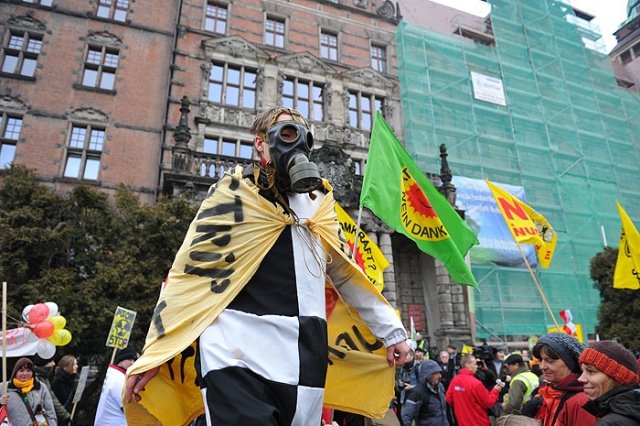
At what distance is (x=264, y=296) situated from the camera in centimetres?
200

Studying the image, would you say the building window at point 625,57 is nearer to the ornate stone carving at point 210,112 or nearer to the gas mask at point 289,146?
the ornate stone carving at point 210,112

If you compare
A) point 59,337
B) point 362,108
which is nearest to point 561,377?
point 59,337

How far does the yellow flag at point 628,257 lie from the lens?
27.6ft

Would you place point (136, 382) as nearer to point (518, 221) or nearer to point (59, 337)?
point (59, 337)

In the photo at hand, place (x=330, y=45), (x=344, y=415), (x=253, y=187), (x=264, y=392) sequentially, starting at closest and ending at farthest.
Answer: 1. (x=264, y=392)
2. (x=253, y=187)
3. (x=344, y=415)
4. (x=330, y=45)

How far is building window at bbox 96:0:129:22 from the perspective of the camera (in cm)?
1891

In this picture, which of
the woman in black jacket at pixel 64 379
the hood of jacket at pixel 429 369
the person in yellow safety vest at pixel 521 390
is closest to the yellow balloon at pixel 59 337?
the woman in black jacket at pixel 64 379

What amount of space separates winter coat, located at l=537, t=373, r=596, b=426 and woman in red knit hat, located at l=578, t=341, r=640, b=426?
9 cm

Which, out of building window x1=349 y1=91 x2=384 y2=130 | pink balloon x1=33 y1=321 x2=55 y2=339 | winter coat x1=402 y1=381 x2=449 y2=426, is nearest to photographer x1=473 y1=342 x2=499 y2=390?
winter coat x1=402 y1=381 x2=449 y2=426

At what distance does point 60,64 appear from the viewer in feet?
57.0

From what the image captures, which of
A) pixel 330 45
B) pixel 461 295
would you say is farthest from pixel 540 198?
pixel 330 45

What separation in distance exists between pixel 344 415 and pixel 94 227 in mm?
10110

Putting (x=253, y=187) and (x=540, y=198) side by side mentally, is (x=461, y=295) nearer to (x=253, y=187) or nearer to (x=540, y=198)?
(x=540, y=198)

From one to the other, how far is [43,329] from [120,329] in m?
1.43
